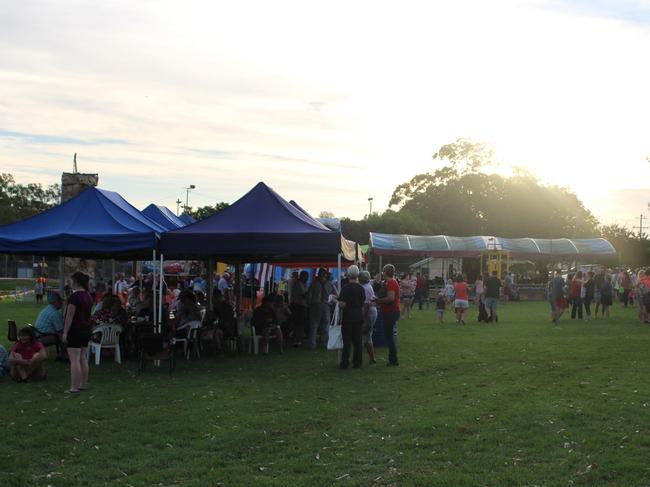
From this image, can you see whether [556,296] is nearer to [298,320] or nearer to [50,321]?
[298,320]

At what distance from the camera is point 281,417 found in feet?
27.6

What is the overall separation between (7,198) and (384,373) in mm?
56839

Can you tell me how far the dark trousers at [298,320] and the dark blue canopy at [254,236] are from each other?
127 inches

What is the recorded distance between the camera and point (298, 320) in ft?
54.7

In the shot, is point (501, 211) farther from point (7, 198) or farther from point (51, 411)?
point (51, 411)

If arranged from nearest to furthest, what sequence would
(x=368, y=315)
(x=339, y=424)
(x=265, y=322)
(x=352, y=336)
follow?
(x=339, y=424)
(x=352, y=336)
(x=368, y=315)
(x=265, y=322)

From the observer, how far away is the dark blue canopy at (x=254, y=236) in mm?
13016

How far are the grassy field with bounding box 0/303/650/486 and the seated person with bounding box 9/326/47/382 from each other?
0.26 meters

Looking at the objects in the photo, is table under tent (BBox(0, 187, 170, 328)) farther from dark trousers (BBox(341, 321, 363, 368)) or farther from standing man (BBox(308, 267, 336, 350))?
standing man (BBox(308, 267, 336, 350))

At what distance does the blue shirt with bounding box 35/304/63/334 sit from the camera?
44.6ft

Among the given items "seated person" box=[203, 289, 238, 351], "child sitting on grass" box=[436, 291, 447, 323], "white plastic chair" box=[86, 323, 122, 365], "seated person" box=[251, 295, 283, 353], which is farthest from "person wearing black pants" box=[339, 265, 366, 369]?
"child sitting on grass" box=[436, 291, 447, 323]

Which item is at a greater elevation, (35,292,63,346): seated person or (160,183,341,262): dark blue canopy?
(160,183,341,262): dark blue canopy

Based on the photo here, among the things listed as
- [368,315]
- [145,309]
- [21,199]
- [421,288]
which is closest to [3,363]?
[145,309]

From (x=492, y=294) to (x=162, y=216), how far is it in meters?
10.2
